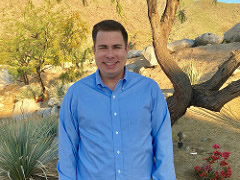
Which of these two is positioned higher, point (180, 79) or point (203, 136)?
point (180, 79)

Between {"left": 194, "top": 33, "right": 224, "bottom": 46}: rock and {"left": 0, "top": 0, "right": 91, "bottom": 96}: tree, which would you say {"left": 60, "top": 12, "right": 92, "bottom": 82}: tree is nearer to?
{"left": 0, "top": 0, "right": 91, "bottom": 96}: tree

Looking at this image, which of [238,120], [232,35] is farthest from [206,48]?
[238,120]

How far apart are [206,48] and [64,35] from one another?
27.1 ft

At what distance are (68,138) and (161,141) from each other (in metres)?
0.63

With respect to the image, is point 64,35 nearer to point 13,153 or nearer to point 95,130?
point 13,153

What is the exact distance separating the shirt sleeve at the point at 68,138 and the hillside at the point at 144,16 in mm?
37107

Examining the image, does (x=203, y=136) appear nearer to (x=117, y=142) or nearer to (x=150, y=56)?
(x=117, y=142)

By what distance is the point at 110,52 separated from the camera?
158cm

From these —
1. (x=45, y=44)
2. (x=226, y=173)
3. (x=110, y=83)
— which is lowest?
(x=226, y=173)

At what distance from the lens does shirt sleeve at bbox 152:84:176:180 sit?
5.29 ft

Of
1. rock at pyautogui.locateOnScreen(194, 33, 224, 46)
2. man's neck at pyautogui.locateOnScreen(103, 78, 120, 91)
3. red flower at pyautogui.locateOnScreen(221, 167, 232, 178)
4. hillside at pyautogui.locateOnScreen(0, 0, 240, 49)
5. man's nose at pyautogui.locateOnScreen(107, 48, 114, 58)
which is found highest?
hillside at pyautogui.locateOnScreen(0, 0, 240, 49)

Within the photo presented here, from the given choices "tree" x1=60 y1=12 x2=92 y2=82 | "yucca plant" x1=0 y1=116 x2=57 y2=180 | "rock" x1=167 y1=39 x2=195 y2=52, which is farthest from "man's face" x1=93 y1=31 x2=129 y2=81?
"rock" x1=167 y1=39 x2=195 y2=52

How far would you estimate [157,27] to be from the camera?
409 cm

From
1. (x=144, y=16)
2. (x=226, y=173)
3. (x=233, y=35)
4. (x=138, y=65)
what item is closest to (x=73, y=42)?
(x=138, y=65)
